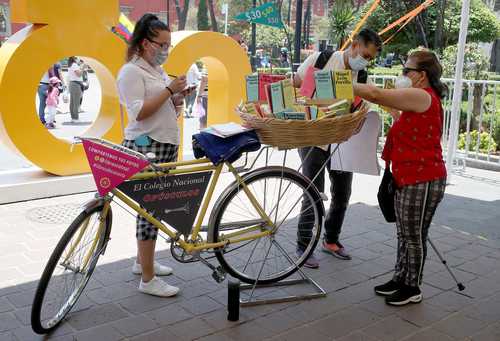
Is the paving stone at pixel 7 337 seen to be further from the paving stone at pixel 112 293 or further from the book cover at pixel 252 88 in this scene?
the book cover at pixel 252 88

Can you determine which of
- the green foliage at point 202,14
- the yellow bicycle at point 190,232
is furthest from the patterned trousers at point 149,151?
the green foliage at point 202,14

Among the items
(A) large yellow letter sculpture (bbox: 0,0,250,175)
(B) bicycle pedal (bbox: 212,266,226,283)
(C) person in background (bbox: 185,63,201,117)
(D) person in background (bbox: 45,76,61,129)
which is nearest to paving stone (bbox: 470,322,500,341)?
(B) bicycle pedal (bbox: 212,266,226,283)

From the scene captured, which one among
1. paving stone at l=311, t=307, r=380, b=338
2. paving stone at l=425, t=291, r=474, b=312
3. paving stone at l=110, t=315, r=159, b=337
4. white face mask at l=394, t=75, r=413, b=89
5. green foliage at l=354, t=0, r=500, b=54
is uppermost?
green foliage at l=354, t=0, r=500, b=54

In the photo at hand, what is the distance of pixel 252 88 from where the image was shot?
3568 millimetres

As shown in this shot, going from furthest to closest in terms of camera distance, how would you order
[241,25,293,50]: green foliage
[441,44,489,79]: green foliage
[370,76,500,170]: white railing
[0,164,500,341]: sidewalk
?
1. [241,25,293,50]: green foliage
2. [441,44,489,79]: green foliage
3. [370,76,500,170]: white railing
4. [0,164,500,341]: sidewalk

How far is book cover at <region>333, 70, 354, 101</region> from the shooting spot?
314cm

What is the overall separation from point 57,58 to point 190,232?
3612 mm

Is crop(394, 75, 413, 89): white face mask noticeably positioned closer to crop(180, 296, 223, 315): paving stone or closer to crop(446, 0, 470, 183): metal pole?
crop(180, 296, 223, 315): paving stone

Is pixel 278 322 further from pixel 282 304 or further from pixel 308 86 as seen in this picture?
pixel 308 86

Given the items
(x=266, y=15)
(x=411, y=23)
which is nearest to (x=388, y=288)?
(x=266, y=15)

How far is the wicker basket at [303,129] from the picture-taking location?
3.29 m

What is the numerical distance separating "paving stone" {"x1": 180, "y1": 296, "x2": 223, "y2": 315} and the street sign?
2095mm

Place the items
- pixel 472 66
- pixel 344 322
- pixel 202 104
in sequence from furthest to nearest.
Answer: pixel 202 104, pixel 472 66, pixel 344 322

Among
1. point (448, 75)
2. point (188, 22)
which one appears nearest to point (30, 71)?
point (448, 75)
